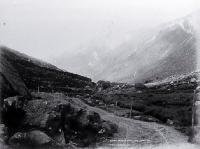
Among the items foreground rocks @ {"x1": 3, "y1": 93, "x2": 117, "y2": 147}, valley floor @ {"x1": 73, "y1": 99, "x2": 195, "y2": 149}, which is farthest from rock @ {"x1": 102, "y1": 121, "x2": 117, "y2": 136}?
foreground rocks @ {"x1": 3, "y1": 93, "x2": 117, "y2": 147}

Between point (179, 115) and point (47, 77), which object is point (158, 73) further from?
Result: point (179, 115)

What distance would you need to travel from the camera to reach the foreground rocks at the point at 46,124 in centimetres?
3014

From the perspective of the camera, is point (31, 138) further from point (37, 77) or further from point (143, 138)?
point (37, 77)

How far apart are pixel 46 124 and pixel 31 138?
2575mm

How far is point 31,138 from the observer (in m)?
29.7

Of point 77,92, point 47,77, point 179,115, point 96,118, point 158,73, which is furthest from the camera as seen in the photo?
point 158,73

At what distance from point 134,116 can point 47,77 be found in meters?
29.7

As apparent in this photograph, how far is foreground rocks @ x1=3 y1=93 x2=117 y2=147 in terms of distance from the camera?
30.1m

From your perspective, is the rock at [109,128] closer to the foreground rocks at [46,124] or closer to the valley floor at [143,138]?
the valley floor at [143,138]

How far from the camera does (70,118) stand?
36.2 metres

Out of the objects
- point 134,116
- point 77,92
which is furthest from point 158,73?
point 134,116

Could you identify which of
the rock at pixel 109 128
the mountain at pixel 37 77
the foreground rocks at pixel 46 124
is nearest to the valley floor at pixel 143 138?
the rock at pixel 109 128

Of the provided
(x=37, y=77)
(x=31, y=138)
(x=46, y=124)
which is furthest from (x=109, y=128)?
(x=37, y=77)

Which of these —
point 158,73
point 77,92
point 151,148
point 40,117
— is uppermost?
point 158,73
